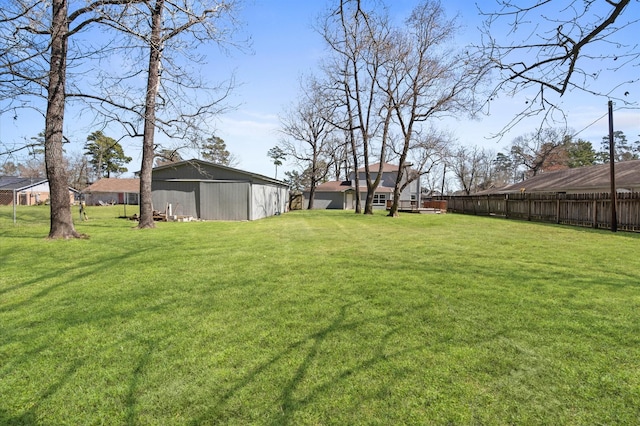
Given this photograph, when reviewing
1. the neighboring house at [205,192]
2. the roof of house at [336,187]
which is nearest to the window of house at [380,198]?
the roof of house at [336,187]

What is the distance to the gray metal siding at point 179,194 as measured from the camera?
730 inches

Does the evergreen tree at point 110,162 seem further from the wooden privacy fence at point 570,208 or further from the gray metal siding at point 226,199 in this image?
the wooden privacy fence at point 570,208

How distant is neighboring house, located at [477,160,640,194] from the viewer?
17.3m

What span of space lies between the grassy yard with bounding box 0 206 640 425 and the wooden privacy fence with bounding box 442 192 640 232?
823cm

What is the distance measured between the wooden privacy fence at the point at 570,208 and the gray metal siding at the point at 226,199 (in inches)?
592

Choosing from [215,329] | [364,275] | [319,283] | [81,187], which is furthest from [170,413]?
[81,187]

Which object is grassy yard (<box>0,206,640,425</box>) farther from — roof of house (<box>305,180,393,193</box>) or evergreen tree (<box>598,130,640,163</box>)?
evergreen tree (<box>598,130,640,163</box>)

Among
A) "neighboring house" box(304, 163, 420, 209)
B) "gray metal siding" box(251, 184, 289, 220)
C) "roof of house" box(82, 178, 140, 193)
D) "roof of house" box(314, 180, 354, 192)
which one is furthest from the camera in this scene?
"roof of house" box(82, 178, 140, 193)

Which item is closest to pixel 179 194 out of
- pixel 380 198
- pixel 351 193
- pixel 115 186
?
pixel 351 193

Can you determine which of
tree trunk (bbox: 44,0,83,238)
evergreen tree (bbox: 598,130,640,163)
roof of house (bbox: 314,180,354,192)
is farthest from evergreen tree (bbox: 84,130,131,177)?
evergreen tree (bbox: 598,130,640,163)

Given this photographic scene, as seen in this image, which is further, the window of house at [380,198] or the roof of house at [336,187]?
the roof of house at [336,187]

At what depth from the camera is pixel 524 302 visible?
396 cm

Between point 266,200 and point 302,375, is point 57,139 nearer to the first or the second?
point 302,375

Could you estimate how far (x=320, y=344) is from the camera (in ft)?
9.77
